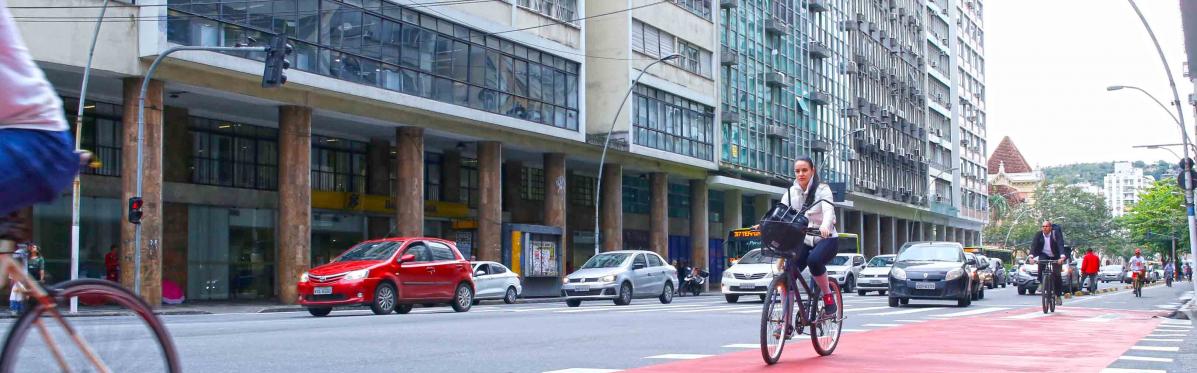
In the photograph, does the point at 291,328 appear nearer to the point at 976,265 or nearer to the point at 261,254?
the point at 976,265

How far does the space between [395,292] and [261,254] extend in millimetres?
17176

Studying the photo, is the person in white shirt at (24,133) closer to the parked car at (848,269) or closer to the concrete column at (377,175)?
the concrete column at (377,175)

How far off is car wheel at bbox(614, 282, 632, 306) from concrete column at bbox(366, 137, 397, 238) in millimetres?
14449

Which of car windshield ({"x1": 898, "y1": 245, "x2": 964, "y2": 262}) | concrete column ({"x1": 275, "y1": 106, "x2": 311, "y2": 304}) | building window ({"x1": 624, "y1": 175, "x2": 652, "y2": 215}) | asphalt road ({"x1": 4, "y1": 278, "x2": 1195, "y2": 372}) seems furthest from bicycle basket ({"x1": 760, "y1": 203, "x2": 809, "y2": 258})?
building window ({"x1": 624, "y1": 175, "x2": 652, "y2": 215})

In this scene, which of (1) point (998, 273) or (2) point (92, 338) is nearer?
(2) point (92, 338)

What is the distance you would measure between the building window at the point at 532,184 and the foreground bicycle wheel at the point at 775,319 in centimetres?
3997

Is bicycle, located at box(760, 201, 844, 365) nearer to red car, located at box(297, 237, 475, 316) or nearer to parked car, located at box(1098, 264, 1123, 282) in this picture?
red car, located at box(297, 237, 475, 316)

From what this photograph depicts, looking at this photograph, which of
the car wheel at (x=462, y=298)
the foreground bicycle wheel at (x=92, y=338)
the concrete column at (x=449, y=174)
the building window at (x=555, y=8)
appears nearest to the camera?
the foreground bicycle wheel at (x=92, y=338)

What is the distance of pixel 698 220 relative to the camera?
183ft

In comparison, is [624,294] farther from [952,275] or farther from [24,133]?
[24,133]

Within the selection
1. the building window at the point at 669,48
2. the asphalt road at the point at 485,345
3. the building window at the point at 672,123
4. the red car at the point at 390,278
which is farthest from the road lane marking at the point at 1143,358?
the building window at the point at 669,48

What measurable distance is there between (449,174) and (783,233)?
3714cm

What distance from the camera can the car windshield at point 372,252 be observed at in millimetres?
22188

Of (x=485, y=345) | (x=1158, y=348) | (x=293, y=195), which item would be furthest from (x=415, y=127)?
(x=1158, y=348)
